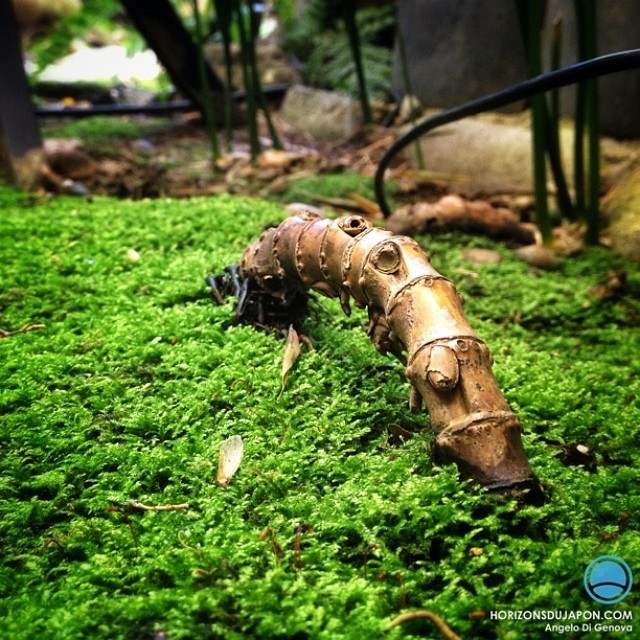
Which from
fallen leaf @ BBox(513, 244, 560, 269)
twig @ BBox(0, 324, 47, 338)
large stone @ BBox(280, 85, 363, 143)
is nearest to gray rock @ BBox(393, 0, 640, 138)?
large stone @ BBox(280, 85, 363, 143)

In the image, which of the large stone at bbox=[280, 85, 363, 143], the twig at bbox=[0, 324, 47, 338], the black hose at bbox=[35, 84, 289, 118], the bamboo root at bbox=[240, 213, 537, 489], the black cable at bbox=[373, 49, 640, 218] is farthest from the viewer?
the large stone at bbox=[280, 85, 363, 143]

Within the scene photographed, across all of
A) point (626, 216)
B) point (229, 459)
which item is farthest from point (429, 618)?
point (626, 216)

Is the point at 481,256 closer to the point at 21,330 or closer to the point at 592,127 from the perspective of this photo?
the point at 592,127

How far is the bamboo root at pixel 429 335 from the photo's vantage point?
108 cm

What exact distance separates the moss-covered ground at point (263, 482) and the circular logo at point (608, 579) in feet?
0.07

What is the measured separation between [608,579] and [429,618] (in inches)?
11.8

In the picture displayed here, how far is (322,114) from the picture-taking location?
634 cm

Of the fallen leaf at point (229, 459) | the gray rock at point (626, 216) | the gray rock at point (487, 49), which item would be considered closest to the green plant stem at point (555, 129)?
the gray rock at point (626, 216)

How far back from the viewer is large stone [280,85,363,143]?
241 inches

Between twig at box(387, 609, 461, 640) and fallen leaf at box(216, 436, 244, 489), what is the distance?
44 cm

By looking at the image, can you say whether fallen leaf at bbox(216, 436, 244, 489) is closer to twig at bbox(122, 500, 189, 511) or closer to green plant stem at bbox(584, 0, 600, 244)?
twig at bbox(122, 500, 189, 511)

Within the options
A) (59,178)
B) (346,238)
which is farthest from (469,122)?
(346,238)

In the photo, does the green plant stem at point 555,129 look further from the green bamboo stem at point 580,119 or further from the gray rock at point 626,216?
the gray rock at point 626,216

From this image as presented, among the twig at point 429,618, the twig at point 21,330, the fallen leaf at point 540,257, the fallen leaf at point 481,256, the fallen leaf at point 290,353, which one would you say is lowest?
the fallen leaf at point 540,257
